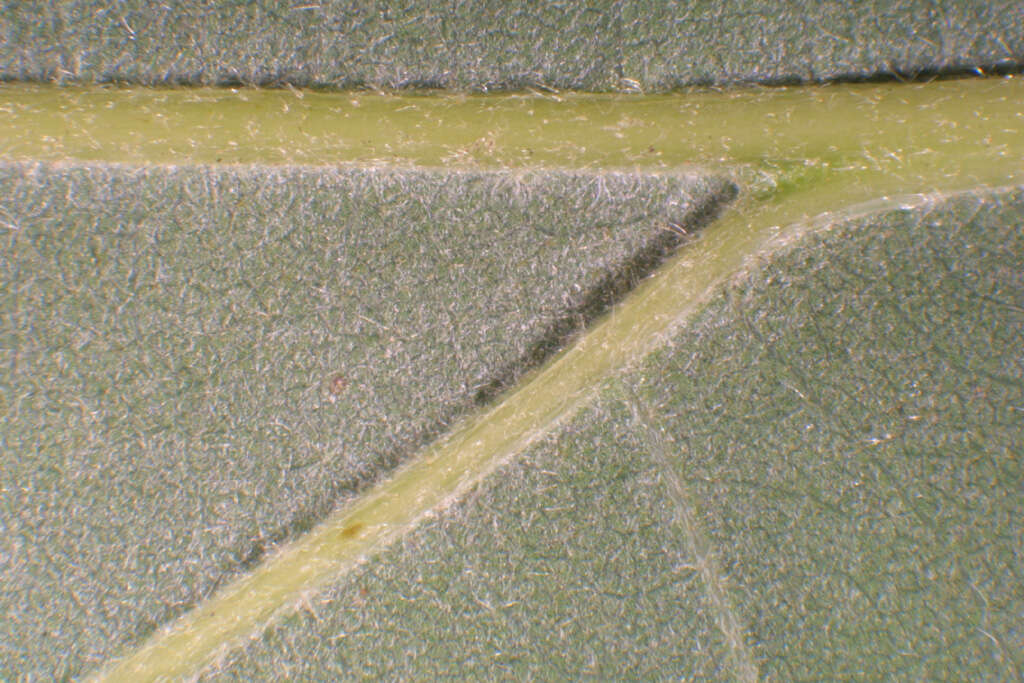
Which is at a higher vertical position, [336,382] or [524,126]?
[524,126]

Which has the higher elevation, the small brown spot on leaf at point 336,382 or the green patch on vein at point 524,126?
the green patch on vein at point 524,126

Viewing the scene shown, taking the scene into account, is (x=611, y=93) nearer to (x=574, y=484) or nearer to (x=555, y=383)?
(x=555, y=383)

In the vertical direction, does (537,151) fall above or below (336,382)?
above

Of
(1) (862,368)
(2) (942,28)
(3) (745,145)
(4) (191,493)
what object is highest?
(2) (942,28)

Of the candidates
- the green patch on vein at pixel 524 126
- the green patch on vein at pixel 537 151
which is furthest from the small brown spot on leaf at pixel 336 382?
the green patch on vein at pixel 524 126

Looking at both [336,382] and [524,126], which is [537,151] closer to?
[524,126]

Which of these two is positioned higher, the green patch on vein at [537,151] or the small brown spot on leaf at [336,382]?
the green patch on vein at [537,151]

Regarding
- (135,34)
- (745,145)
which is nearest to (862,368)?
(745,145)

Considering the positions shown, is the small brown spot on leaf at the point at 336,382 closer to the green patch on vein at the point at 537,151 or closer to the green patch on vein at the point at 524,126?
the green patch on vein at the point at 537,151

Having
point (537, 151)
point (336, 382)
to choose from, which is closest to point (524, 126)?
point (537, 151)
